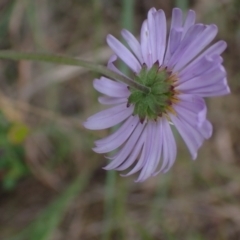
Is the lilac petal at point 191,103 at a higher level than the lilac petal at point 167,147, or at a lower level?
higher

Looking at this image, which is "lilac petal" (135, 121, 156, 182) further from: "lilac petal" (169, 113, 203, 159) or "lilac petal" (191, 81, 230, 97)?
"lilac petal" (191, 81, 230, 97)

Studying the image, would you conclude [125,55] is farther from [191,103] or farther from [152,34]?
[191,103]

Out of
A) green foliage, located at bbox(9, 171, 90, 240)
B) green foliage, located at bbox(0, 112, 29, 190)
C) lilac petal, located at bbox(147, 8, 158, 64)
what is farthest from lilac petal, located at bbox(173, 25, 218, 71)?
green foliage, located at bbox(9, 171, 90, 240)

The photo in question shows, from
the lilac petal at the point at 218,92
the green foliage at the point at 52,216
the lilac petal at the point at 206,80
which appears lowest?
the green foliage at the point at 52,216

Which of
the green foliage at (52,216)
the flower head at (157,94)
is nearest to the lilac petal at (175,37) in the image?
the flower head at (157,94)

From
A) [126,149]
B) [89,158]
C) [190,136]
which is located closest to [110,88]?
[126,149]

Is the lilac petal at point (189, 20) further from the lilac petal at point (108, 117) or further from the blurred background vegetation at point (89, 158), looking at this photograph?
the blurred background vegetation at point (89, 158)

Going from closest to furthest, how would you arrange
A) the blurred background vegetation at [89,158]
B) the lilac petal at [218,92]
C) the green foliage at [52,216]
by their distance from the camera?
the lilac petal at [218,92] < the green foliage at [52,216] < the blurred background vegetation at [89,158]

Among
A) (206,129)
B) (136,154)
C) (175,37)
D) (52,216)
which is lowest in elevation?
(52,216)
